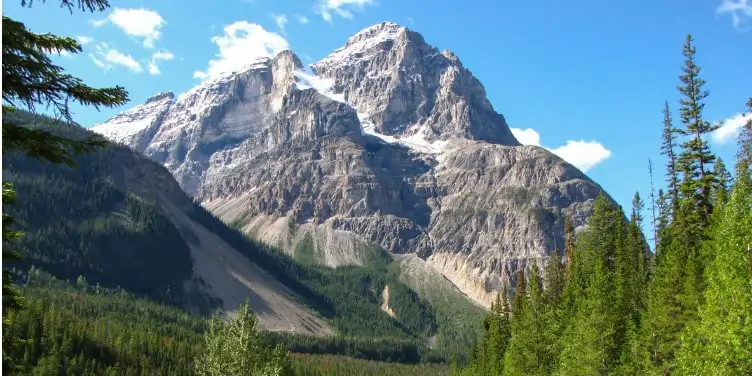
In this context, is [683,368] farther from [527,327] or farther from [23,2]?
[23,2]

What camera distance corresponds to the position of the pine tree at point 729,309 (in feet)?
93.6

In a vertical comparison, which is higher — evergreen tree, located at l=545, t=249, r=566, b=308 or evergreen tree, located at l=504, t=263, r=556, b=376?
evergreen tree, located at l=545, t=249, r=566, b=308

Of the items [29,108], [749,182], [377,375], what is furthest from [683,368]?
[377,375]

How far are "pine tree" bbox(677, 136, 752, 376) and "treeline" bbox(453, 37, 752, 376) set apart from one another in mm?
52

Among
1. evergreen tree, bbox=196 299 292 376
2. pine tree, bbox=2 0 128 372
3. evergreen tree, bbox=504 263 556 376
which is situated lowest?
evergreen tree, bbox=504 263 556 376

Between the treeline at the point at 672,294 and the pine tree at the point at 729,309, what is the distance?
5 centimetres

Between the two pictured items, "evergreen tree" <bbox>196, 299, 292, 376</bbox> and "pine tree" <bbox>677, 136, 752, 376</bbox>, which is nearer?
"pine tree" <bbox>677, 136, 752, 376</bbox>

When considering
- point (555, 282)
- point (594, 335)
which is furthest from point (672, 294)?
point (555, 282)

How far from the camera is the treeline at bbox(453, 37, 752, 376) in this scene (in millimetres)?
30984

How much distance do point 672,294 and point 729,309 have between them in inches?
498

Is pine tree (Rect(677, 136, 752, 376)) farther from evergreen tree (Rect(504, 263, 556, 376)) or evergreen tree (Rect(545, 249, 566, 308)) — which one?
evergreen tree (Rect(545, 249, 566, 308))

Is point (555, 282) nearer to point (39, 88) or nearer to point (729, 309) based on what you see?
point (729, 309)

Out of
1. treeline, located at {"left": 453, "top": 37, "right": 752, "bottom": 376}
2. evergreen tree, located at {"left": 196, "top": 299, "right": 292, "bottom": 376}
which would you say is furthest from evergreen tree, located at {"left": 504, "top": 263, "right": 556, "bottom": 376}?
evergreen tree, located at {"left": 196, "top": 299, "right": 292, "bottom": 376}

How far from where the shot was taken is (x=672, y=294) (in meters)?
42.3
